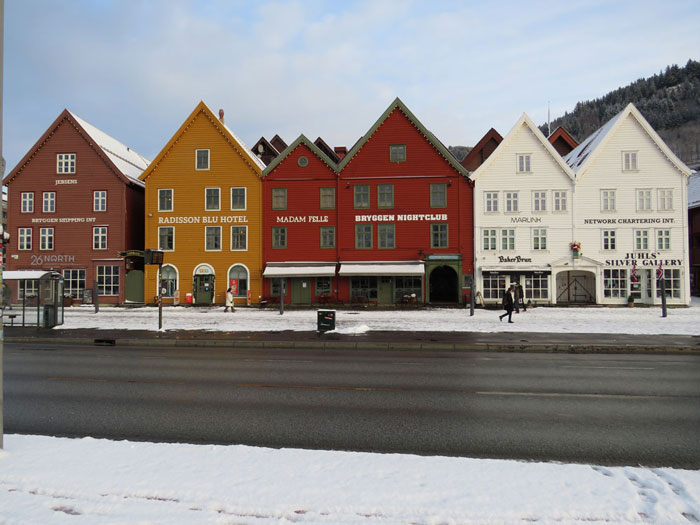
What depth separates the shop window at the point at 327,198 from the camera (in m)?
32.1

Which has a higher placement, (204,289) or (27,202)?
(27,202)

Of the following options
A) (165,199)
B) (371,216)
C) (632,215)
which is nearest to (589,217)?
(632,215)

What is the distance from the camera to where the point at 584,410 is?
23.5 feet

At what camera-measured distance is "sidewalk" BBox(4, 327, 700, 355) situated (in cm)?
1407

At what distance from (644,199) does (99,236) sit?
4139 centimetres

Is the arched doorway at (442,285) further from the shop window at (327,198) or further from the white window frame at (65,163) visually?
the white window frame at (65,163)

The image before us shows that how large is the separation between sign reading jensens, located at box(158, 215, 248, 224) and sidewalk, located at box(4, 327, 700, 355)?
634 inches

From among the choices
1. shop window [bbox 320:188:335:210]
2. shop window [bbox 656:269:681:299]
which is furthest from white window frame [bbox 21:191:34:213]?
shop window [bbox 656:269:681:299]

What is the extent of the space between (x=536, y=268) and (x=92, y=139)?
35.5m

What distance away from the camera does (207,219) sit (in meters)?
32.7

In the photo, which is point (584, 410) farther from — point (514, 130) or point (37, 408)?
point (514, 130)

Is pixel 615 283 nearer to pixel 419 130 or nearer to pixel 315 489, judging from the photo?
pixel 419 130

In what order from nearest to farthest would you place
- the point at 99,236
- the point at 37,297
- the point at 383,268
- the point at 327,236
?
the point at 37,297, the point at 383,268, the point at 327,236, the point at 99,236

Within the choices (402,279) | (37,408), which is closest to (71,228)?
(402,279)
